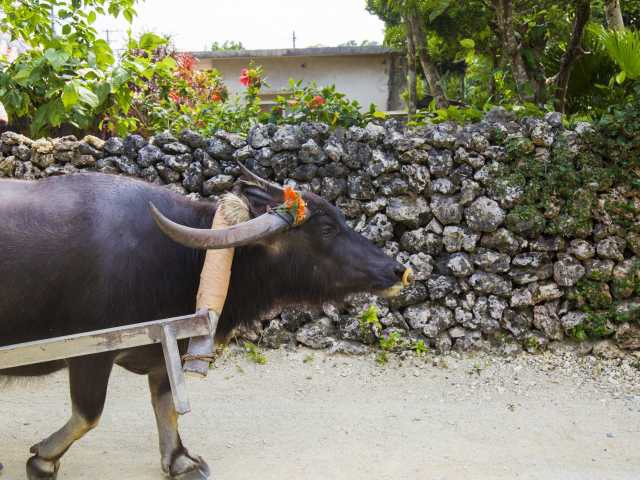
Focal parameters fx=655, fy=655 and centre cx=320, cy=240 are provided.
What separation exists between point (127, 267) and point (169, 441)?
37.8 inches

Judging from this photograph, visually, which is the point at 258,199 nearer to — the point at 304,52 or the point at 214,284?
the point at 214,284

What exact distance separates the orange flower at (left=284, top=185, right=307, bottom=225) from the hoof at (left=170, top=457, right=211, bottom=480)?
1.31 m

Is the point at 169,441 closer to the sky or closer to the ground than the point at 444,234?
closer to the ground

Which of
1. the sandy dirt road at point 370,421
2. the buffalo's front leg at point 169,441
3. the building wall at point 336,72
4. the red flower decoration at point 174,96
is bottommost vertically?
the sandy dirt road at point 370,421

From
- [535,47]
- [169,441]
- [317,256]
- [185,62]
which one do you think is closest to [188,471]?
[169,441]

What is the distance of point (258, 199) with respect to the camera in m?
2.82

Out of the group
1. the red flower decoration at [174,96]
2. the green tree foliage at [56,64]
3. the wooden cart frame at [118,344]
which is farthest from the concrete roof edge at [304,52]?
the wooden cart frame at [118,344]

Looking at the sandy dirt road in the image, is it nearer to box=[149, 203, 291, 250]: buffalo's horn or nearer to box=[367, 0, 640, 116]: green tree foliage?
box=[149, 203, 291, 250]: buffalo's horn

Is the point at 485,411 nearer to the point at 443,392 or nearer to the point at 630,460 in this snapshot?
the point at 443,392

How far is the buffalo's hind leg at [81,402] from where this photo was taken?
2.77 meters

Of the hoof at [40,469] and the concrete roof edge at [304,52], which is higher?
the concrete roof edge at [304,52]

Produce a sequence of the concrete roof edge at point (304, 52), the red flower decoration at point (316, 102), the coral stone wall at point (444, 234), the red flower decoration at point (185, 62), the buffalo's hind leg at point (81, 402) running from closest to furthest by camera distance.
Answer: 1. the buffalo's hind leg at point (81, 402)
2. the coral stone wall at point (444, 234)
3. the red flower decoration at point (316, 102)
4. the red flower decoration at point (185, 62)
5. the concrete roof edge at point (304, 52)

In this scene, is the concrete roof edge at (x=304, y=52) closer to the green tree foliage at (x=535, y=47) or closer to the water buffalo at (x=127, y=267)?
the green tree foliage at (x=535, y=47)

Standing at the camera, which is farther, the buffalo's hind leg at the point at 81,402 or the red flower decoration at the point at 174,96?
the red flower decoration at the point at 174,96
